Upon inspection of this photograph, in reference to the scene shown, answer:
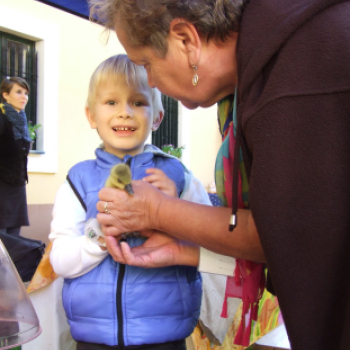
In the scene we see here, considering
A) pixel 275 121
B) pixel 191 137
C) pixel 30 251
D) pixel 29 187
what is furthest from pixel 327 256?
pixel 191 137

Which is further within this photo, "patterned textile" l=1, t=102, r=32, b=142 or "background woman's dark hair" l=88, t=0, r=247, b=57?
"patterned textile" l=1, t=102, r=32, b=142

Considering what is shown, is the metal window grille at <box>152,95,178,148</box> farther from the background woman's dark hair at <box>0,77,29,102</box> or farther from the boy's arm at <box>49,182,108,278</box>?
the boy's arm at <box>49,182,108,278</box>

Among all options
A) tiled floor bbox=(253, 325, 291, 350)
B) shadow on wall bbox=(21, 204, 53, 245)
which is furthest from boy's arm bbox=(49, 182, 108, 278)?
shadow on wall bbox=(21, 204, 53, 245)

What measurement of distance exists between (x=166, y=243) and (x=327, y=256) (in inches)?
29.8

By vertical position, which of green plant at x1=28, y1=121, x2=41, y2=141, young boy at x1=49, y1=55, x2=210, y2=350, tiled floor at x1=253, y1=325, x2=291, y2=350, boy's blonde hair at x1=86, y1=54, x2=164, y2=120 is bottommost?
tiled floor at x1=253, y1=325, x2=291, y2=350

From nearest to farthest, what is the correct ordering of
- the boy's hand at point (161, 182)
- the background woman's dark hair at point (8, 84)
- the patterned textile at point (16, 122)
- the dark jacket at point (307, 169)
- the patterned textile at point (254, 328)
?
1. the dark jacket at point (307, 169)
2. the boy's hand at point (161, 182)
3. the patterned textile at point (254, 328)
4. the patterned textile at point (16, 122)
5. the background woman's dark hair at point (8, 84)

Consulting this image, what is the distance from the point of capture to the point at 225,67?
1.24 m

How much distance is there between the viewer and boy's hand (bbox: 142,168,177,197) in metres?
1.51

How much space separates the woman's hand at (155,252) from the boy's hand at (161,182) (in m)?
0.16

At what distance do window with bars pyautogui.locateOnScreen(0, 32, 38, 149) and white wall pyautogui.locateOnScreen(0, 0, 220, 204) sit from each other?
0.10m

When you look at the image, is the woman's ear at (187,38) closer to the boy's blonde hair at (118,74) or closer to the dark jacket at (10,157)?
the boy's blonde hair at (118,74)

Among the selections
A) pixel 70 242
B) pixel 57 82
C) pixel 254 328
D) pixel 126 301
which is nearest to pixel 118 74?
pixel 70 242

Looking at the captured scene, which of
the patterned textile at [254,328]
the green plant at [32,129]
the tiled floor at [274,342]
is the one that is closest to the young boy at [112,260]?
the patterned textile at [254,328]

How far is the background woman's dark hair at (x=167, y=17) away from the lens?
116 centimetres
